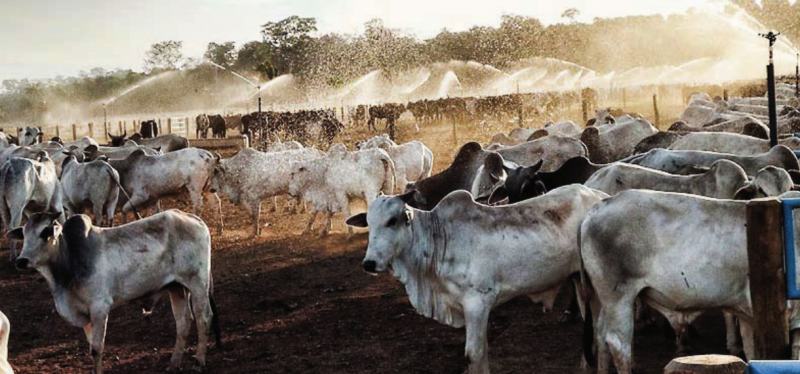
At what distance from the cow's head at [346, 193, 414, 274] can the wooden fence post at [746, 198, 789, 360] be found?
10.6ft

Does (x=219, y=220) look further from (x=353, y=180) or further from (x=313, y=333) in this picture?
(x=313, y=333)

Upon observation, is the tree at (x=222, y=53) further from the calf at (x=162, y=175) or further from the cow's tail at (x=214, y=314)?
the cow's tail at (x=214, y=314)

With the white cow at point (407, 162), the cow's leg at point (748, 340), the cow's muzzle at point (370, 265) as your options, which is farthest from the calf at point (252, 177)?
the cow's leg at point (748, 340)

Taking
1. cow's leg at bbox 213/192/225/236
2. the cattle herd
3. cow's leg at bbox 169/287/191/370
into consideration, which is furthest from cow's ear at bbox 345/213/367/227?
cow's leg at bbox 213/192/225/236

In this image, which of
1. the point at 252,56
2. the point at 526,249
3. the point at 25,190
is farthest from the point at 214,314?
the point at 252,56

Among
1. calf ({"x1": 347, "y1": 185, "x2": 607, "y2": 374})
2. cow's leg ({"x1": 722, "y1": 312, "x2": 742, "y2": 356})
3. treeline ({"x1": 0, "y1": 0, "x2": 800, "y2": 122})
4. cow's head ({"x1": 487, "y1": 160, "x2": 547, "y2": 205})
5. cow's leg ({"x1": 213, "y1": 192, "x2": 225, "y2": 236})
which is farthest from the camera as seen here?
treeline ({"x1": 0, "y1": 0, "x2": 800, "y2": 122})

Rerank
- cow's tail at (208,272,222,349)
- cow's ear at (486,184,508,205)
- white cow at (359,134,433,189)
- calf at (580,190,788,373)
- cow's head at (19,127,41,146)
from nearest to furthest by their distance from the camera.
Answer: calf at (580,190,788,373), cow's tail at (208,272,222,349), cow's ear at (486,184,508,205), white cow at (359,134,433,189), cow's head at (19,127,41,146)

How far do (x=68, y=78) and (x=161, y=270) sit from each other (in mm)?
75015

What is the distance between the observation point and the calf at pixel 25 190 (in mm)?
13086

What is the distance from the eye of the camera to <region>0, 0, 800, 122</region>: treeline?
6469cm

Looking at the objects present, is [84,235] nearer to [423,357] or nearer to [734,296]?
[423,357]

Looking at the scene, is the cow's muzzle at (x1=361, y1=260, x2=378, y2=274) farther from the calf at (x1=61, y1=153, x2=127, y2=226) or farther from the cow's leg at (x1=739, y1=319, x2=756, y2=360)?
the calf at (x1=61, y1=153, x2=127, y2=226)

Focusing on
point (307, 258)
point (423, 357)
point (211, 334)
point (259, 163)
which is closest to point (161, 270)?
point (211, 334)

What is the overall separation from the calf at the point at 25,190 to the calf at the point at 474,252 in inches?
Result: 301
